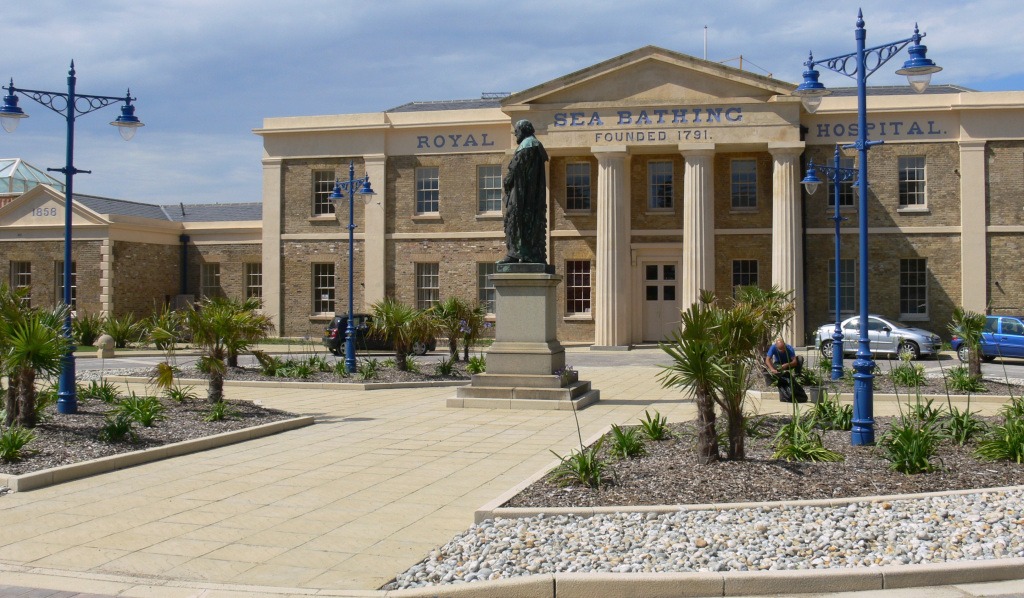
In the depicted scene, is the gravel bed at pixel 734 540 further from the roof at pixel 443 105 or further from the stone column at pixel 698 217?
the roof at pixel 443 105

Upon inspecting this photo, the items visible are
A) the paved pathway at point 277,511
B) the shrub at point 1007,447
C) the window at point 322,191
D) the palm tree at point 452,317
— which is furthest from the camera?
the window at point 322,191

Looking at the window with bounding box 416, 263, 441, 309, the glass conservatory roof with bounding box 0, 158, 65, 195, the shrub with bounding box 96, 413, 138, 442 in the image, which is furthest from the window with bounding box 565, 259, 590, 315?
the glass conservatory roof with bounding box 0, 158, 65, 195

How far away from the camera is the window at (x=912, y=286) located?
105 feet

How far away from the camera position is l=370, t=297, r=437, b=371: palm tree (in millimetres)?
19656

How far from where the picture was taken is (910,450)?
820cm

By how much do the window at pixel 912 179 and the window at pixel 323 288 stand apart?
20.5m

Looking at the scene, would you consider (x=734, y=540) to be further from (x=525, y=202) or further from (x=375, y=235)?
(x=375, y=235)

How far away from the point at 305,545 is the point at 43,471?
361 centimetres

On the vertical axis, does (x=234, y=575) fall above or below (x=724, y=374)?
below

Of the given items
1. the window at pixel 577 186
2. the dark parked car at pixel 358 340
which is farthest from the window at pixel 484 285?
the dark parked car at pixel 358 340

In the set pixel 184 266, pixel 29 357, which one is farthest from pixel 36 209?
pixel 29 357

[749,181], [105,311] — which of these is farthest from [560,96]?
[105,311]

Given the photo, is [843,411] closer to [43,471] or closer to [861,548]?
[861,548]

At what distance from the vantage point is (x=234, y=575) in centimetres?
603
